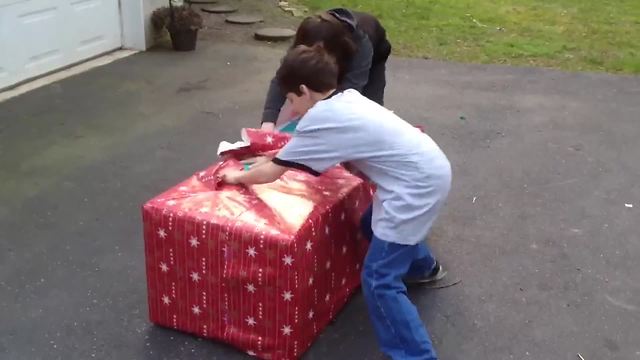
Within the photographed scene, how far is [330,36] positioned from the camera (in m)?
2.96

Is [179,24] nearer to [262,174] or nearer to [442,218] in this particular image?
[442,218]

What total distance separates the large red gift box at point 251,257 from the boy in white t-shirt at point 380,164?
188 millimetres

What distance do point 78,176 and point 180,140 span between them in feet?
2.85

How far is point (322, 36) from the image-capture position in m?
2.94

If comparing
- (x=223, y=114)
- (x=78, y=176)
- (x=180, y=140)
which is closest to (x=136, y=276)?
(x=78, y=176)

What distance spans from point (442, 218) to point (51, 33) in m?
4.28

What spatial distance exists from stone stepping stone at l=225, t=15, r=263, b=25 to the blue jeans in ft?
21.5

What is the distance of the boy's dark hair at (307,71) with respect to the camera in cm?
260

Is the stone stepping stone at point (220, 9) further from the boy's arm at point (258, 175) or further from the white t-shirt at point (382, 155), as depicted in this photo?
the white t-shirt at point (382, 155)

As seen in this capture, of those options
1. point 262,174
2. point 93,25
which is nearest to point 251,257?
point 262,174

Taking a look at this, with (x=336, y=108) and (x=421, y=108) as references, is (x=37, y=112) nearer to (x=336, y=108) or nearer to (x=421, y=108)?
(x=421, y=108)

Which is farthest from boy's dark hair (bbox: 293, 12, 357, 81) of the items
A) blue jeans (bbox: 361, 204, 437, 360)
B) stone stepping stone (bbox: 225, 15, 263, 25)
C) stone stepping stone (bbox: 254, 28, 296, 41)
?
stone stepping stone (bbox: 225, 15, 263, 25)

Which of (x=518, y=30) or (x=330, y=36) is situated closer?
(x=330, y=36)

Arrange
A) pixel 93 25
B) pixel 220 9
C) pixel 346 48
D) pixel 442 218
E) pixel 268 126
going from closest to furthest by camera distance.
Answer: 1. pixel 346 48
2. pixel 268 126
3. pixel 442 218
4. pixel 93 25
5. pixel 220 9
